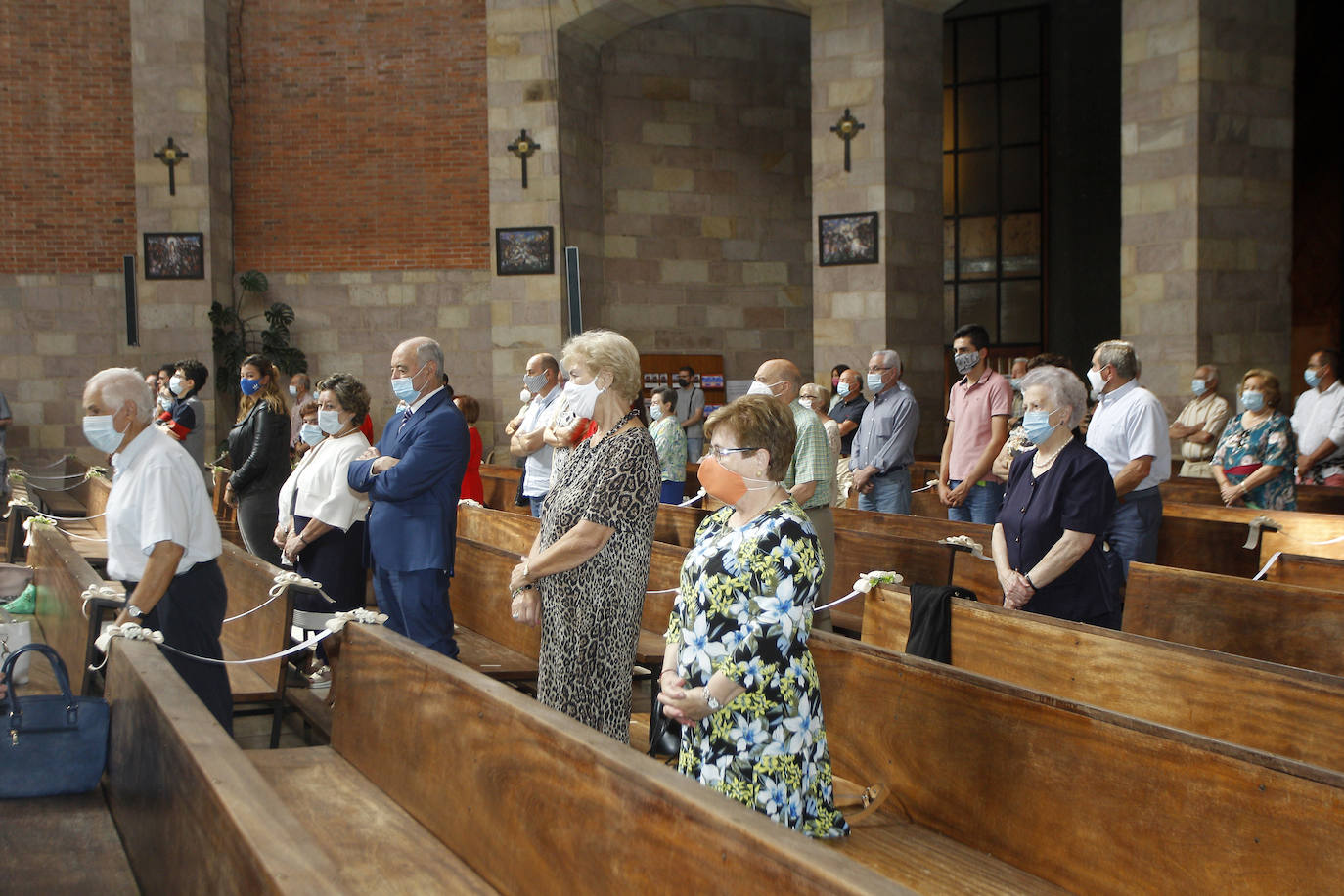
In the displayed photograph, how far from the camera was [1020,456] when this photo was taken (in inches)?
160

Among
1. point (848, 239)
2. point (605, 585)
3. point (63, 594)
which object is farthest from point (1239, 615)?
point (848, 239)

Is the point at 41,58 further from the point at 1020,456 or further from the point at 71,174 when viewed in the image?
the point at 1020,456

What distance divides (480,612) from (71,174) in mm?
10421

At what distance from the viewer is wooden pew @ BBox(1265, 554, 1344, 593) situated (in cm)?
448

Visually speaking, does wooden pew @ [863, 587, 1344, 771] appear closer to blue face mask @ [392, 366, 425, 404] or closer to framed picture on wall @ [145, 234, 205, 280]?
blue face mask @ [392, 366, 425, 404]

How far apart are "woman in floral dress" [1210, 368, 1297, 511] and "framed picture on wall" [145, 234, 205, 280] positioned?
10.2 metres

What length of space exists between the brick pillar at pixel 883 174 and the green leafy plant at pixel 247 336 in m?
5.74

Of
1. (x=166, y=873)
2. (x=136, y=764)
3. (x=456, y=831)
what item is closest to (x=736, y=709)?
(x=456, y=831)

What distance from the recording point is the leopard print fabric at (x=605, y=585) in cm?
329

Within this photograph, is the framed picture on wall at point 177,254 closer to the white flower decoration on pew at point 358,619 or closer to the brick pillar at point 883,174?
the brick pillar at point 883,174

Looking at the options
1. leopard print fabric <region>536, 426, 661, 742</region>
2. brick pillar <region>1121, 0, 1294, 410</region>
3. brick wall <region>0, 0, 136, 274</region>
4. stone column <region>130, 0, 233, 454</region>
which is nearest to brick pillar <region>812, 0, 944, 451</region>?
brick pillar <region>1121, 0, 1294, 410</region>

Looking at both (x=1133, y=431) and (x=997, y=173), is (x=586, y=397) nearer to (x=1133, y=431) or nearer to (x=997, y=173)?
(x=1133, y=431)

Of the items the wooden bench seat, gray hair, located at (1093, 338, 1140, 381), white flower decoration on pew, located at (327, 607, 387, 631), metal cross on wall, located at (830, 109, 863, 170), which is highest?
metal cross on wall, located at (830, 109, 863, 170)

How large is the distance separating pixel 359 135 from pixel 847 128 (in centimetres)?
544
